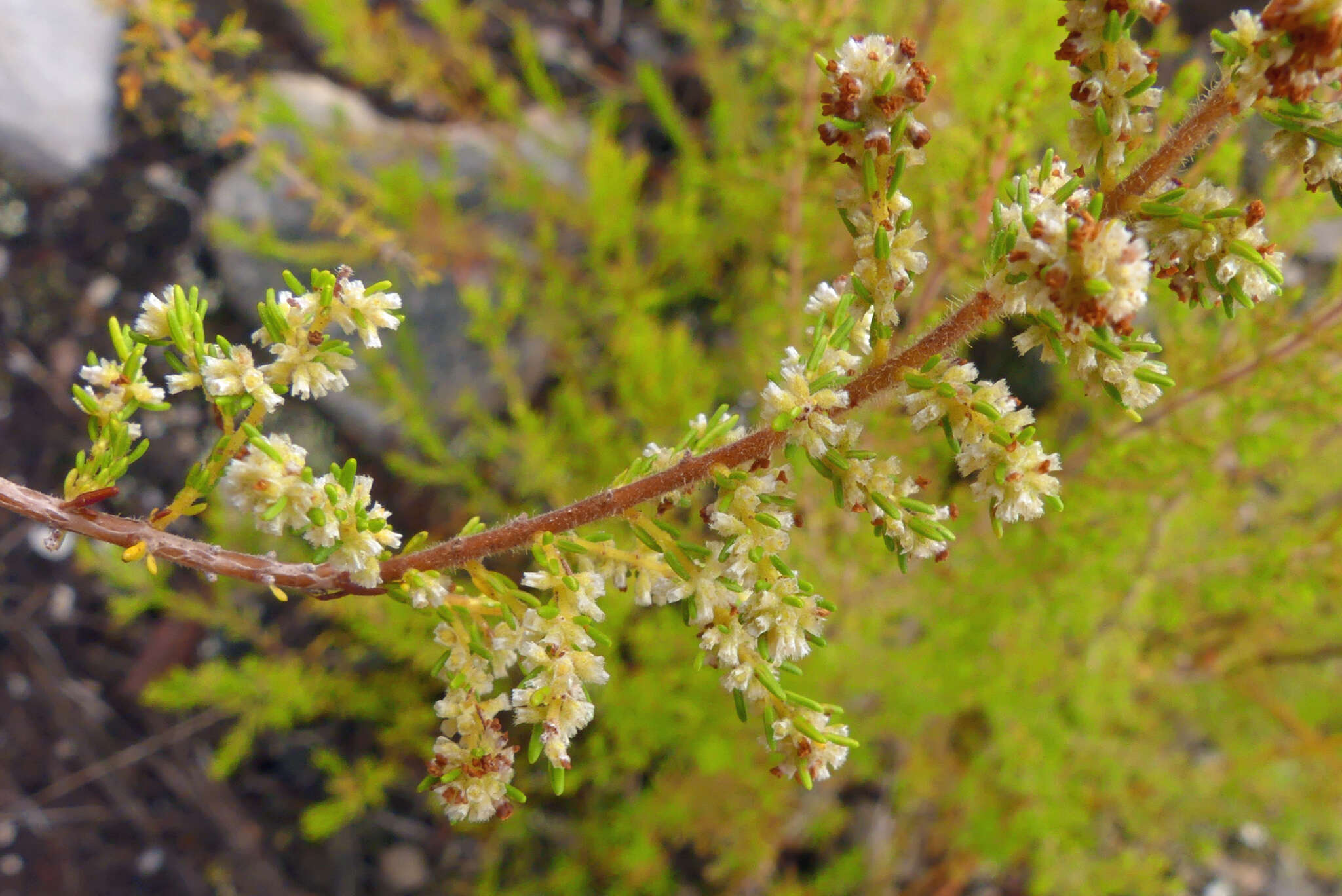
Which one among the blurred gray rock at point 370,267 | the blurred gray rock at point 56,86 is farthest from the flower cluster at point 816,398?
the blurred gray rock at point 56,86

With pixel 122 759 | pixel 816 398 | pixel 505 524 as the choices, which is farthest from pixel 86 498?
pixel 122 759

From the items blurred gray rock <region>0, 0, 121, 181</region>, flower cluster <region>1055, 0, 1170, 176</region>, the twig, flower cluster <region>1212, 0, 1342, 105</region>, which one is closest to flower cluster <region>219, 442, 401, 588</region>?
flower cluster <region>1055, 0, 1170, 176</region>

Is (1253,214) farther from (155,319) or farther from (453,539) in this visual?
(155,319)

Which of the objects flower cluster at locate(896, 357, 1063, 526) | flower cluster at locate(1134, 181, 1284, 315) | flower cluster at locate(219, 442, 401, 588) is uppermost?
flower cluster at locate(1134, 181, 1284, 315)

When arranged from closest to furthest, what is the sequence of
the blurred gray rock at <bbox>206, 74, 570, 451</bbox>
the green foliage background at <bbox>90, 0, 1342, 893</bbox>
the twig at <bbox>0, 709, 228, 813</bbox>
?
the green foliage background at <bbox>90, 0, 1342, 893</bbox> < the twig at <bbox>0, 709, 228, 813</bbox> < the blurred gray rock at <bbox>206, 74, 570, 451</bbox>

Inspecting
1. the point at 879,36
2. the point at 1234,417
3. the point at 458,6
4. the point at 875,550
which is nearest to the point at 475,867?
the point at 875,550

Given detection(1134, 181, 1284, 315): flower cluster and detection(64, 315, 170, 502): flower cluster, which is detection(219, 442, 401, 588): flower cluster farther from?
detection(1134, 181, 1284, 315): flower cluster
